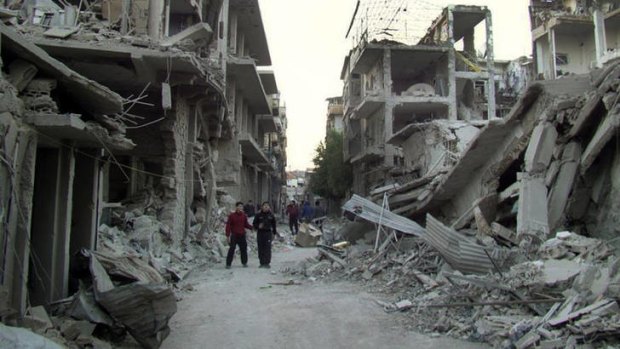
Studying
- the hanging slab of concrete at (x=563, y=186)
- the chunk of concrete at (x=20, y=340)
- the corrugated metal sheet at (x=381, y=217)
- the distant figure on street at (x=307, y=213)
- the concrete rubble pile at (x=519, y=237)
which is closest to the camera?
the chunk of concrete at (x=20, y=340)

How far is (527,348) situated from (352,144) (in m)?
34.7

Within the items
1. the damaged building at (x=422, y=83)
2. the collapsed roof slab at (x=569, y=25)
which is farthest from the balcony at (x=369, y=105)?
the collapsed roof slab at (x=569, y=25)

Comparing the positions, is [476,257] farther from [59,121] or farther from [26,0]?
[26,0]

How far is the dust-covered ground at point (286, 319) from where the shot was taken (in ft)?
18.8

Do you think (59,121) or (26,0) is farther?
(26,0)

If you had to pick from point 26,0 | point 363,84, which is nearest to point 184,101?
point 26,0

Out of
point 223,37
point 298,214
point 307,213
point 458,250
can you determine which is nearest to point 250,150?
point 307,213

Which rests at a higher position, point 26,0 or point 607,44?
point 607,44

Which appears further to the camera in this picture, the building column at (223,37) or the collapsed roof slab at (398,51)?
the collapsed roof slab at (398,51)

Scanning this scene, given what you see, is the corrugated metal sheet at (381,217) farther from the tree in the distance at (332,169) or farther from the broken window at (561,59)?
the tree in the distance at (332,169)

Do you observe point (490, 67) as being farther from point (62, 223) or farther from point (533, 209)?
point (62, 223)

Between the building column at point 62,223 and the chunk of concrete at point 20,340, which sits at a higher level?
the building column at point 62,223

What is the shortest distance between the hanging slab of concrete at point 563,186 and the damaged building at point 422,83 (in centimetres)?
1804

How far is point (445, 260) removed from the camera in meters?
8.48
